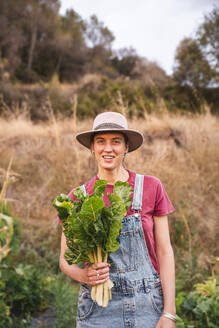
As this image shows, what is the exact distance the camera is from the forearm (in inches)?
62.6

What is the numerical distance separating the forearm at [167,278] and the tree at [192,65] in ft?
40.2

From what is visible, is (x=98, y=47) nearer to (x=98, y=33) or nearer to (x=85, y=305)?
(x=98, y=33)

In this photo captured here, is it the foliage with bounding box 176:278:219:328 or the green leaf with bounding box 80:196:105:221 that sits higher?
the green leaf with bounding box 80:196:105:221

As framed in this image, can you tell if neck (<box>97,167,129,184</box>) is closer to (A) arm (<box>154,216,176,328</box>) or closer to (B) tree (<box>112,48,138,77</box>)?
(A) arm (<box>154,216,176,328</box>)

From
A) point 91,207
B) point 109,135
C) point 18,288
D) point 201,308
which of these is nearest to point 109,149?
point 109,135

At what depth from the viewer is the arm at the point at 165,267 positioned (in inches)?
62.2

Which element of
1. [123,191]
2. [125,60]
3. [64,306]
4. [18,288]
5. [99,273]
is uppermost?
[125,60]

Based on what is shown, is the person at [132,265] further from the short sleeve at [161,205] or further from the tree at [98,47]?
the tree at [98,47]

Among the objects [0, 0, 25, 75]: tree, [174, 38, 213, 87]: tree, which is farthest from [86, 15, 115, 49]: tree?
[174, 38, 213, 87]: tree

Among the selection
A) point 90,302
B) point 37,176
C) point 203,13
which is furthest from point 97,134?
point 203,13

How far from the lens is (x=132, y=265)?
159 cm

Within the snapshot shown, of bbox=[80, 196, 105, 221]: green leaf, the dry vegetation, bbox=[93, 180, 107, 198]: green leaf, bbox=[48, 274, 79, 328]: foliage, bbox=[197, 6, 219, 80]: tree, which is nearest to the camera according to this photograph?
bbox=[80, 196, 105, 221]: green leaf

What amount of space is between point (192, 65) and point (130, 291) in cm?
1336

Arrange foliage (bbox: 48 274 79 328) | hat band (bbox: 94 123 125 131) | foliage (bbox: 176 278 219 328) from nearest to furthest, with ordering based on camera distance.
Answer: hat band (bbox: 94 123 125 131), foliage (bbox: 176 278 219 328), foliage (bbox: 48 274 79 328)
